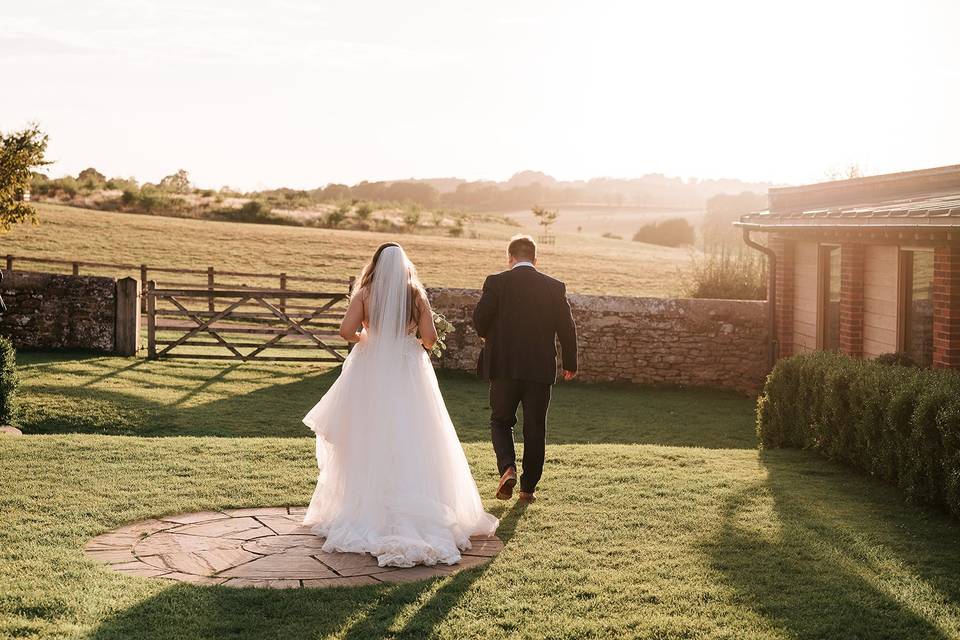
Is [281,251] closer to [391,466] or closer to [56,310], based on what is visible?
[56,310]

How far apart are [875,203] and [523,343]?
8214 mm

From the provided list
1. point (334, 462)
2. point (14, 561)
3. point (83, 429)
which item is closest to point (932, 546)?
point (334, 462)

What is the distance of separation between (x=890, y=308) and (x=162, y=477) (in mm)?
9256

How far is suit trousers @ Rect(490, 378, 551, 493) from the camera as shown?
8.15m

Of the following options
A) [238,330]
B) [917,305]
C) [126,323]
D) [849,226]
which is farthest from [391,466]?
[126,323]

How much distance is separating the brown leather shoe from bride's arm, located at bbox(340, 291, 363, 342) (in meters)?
1.81

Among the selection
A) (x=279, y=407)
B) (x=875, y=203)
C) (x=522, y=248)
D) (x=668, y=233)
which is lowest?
(x=279, y=407)

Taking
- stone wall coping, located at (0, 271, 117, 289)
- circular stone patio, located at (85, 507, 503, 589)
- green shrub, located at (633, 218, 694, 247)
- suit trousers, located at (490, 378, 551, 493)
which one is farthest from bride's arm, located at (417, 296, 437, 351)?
green shrub, located at (633, 218, 694, 247)

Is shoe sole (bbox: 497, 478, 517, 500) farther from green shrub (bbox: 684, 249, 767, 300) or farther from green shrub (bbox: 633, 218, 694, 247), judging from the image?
green shrub (bbox: 633, 218, 694, 247)

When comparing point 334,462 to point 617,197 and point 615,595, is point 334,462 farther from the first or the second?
point 617,197

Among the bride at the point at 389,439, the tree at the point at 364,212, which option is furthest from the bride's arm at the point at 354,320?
the tree at the point at 364,212

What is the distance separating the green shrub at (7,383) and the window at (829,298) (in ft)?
36.3

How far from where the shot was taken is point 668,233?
7400cm

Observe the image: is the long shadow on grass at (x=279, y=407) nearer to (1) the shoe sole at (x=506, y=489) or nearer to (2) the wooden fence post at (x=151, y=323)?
(2) the wooden fence post at (x=151, y=323)
